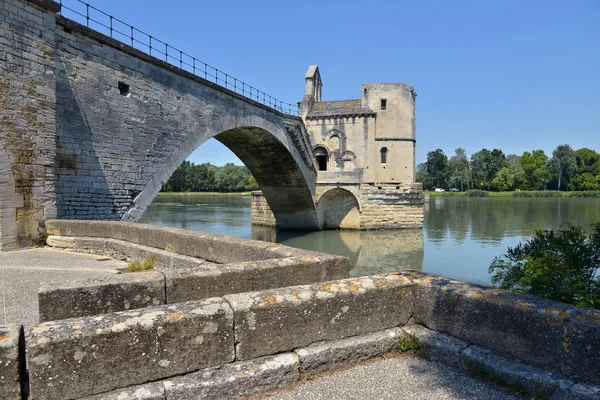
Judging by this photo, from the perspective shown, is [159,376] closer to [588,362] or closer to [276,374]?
[276,374]

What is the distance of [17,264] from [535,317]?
6959 millimetres

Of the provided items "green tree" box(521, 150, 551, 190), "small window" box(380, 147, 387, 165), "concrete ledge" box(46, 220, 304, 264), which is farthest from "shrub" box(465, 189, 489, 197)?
"concrete ledge" box(46, 220, 304, 264)

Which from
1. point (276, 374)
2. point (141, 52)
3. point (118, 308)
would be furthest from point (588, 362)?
point (141, 52)

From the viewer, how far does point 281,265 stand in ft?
10.8

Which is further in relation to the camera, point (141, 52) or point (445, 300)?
point (141, 52)

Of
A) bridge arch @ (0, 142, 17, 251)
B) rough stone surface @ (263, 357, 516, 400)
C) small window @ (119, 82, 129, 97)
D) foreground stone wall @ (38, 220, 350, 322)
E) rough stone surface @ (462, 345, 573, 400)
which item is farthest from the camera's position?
small window @ (119, 82, 129, 97)

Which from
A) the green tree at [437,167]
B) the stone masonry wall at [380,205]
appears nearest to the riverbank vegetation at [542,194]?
the green tree at [437,167]

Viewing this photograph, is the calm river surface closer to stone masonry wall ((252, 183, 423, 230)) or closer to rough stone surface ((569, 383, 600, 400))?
stone masonry wall ((252, 183, 423, 230))

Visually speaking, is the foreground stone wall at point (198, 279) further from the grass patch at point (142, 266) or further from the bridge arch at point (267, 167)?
the bridge arch at point (267, 167)

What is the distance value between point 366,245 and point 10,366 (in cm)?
1974

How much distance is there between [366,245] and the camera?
20.9 meters

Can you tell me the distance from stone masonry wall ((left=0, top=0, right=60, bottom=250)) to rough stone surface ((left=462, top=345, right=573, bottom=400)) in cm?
840

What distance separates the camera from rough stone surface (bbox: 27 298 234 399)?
74.6 inches

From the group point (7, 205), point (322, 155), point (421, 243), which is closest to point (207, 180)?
point (322, 155)
